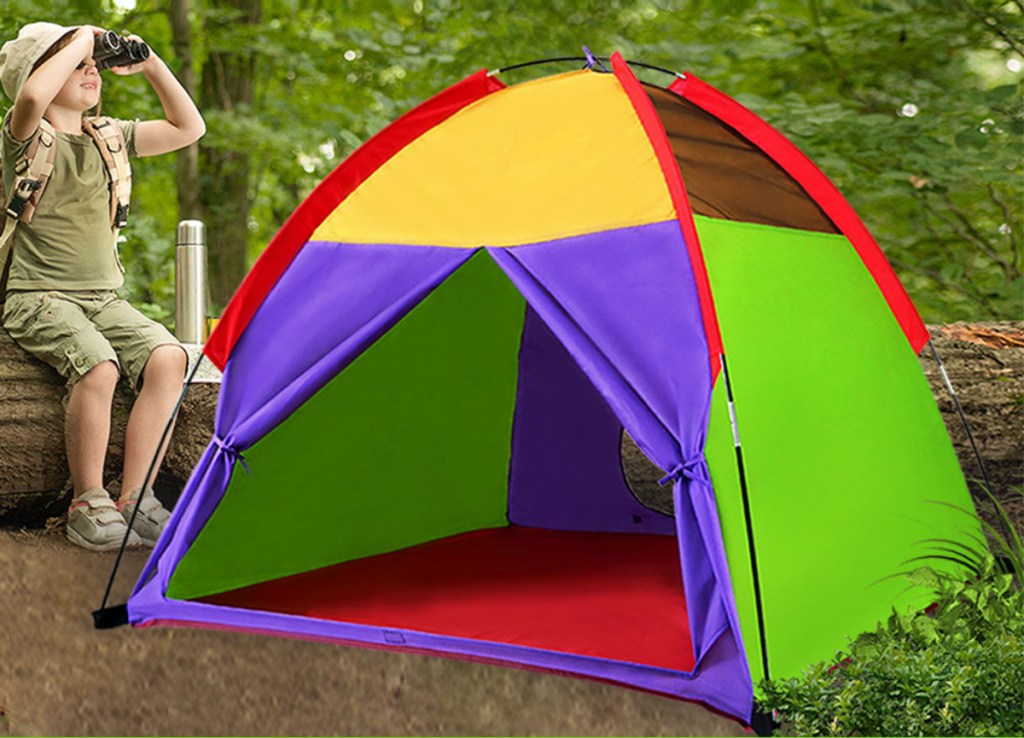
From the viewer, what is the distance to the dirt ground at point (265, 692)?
2564 mm

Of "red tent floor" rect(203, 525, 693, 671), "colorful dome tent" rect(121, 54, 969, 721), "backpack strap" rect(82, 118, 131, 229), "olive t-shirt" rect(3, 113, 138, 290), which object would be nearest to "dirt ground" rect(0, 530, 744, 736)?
"colorful dome tent" rect(121, 54, 969, 721)

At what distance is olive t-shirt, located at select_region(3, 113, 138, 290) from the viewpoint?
3.80 meters

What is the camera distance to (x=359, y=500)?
395cm

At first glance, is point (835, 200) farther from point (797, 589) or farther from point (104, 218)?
point (104, 218)

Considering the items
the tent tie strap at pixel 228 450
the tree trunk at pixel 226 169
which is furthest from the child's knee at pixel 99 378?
the tree trunk at pixel 226 169

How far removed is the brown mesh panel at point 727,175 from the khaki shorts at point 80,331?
1.74 meters

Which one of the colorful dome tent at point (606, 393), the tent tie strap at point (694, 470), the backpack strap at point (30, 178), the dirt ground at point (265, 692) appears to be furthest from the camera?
the backpack strap at point (30, 178)

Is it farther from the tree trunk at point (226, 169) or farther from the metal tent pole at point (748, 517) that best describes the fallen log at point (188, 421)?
the tree trunk at point (226, 169)

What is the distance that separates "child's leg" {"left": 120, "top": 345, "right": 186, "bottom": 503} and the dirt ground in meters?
0.67

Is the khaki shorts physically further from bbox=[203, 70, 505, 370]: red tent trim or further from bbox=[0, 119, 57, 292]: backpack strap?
bbox=[203, 70, 505, 370]: red tent trim

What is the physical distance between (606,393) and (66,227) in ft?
6.60

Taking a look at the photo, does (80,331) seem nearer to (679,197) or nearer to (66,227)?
(66,227)

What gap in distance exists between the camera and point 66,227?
383 cm

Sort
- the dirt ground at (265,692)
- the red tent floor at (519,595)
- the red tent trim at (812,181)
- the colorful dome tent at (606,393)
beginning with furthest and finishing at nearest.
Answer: the red tent trim at (812,181), the red tent floor at (519,595), the colorful dome tent at (606,393), the dirt ground at (265,692)
